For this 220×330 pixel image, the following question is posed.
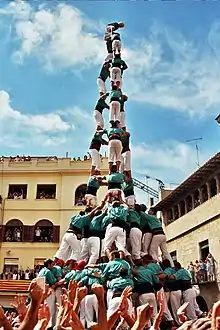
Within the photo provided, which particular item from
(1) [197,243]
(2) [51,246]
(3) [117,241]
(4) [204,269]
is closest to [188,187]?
(1) [197,243]

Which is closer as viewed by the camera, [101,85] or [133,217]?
[133,217]

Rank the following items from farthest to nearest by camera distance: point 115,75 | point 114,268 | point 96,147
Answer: point 115,75 → point 96,147 → point 114,268

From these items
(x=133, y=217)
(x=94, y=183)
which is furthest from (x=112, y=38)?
(x=133, y=217)

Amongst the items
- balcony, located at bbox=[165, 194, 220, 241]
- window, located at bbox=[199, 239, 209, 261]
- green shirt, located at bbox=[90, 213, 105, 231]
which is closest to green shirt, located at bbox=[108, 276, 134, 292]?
green shirt, located at bbox=[90, 213, 105, 231]

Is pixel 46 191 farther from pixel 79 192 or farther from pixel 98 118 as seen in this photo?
pixel 98 118

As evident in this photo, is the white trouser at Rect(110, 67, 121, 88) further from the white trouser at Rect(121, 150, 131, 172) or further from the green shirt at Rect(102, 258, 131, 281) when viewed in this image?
the green shirt at Rect(102, 258, 131, 281)

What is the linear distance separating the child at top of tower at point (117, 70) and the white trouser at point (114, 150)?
2.56 m

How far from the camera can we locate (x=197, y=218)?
23.6 metres

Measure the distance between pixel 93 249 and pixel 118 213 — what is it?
47.2 inches

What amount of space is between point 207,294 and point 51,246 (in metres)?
11.5

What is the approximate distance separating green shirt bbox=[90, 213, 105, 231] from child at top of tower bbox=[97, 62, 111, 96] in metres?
4.90

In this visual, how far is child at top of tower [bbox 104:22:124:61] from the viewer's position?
15.6m

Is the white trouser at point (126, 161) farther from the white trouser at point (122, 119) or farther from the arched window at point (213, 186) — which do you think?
the arched window at point (213, 186)

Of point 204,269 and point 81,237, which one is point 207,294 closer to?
point 204,269
